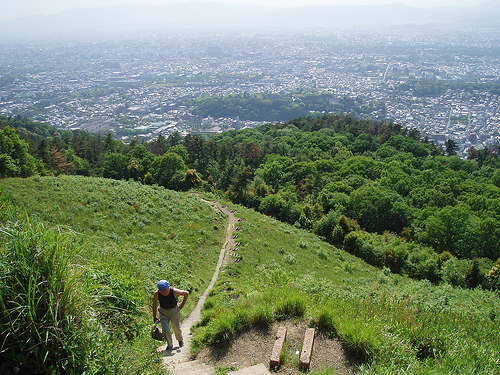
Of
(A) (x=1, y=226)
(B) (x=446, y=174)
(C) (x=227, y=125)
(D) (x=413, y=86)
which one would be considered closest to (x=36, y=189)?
(A) (x=1, y=226)

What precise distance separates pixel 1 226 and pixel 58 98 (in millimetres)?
178415

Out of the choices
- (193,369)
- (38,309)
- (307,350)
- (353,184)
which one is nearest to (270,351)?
(307,350)

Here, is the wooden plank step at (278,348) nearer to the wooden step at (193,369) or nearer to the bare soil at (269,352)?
the bare soil at (269,352)

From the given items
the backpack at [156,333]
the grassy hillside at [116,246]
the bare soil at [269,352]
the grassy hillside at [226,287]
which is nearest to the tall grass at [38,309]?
the grassy hillside at [116,246]

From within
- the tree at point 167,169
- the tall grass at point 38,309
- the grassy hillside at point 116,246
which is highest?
the tall grass at point 38,309

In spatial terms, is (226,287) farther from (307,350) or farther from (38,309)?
(38,309)

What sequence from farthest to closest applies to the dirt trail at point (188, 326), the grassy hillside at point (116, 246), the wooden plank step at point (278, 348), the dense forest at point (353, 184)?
the dense forest at point (353, 184) < the dirt trail at point (188, 326) < the wooden plank step at point (278, 348) < the grassy hillside at point (116, 246)

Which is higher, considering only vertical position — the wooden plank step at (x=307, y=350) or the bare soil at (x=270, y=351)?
the wooden plank step at (x=307, y=350)

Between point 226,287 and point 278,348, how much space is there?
7.85 m

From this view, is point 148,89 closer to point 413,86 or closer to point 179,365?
point 413,86

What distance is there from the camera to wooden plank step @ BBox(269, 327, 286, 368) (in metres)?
6.49

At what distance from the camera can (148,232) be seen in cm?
2003

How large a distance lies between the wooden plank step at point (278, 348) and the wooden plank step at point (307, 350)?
0.45 meters

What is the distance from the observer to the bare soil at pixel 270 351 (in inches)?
259
